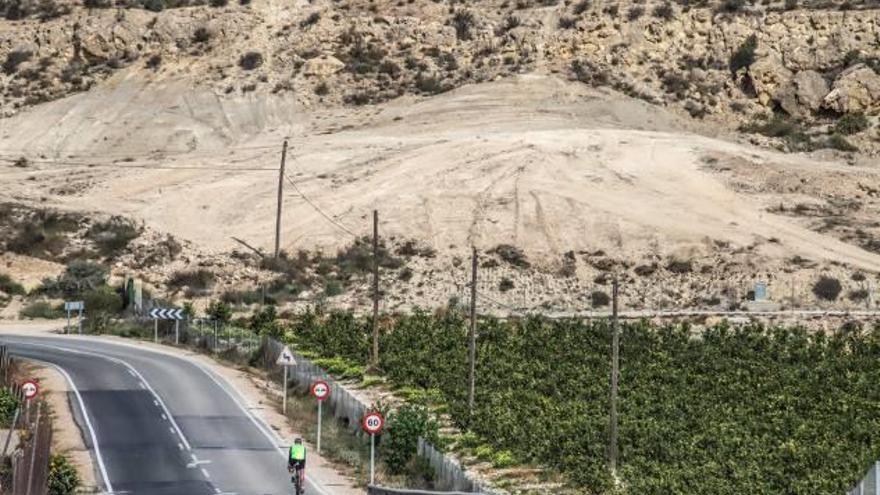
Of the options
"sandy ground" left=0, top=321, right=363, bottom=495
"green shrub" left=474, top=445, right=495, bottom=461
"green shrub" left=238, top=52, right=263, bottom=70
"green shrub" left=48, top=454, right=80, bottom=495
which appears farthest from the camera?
"green shrub" left=238, top=52, right=263, bottom=70

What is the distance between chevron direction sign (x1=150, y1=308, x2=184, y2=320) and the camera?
70000 mm

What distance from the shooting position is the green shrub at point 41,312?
84.5 m

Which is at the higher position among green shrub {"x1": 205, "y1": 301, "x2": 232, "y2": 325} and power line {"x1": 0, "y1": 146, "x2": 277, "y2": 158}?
power line {"x1": 0, "y1": 146, "x2": 277, "y2": 158}

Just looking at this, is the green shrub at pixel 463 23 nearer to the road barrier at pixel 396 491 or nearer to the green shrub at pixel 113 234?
the green shrub at pixel 113 234

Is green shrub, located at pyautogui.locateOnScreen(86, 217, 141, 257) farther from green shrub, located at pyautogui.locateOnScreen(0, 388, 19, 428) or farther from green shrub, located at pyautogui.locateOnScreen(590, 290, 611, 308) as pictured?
green shrub, located at pyautogui.locateOnScreen(0, 388, 19, 428)

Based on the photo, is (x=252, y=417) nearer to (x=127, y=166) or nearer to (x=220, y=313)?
(x=220, y=313)

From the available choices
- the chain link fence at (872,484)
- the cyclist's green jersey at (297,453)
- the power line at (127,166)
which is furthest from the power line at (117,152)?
the chain link fence at (872,484)

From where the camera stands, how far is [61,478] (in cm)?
3688

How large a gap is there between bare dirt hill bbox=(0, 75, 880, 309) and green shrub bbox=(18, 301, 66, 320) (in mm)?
9970

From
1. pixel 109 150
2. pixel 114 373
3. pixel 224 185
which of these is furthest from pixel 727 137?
pixel 114 373

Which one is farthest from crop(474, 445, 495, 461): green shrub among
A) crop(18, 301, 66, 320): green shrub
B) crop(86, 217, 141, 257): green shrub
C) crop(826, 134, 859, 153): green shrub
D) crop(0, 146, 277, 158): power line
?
crop(826, 134, 859, 153): green shrub

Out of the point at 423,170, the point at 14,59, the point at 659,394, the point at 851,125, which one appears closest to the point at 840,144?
the point at 851,125

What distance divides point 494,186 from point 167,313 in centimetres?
3017

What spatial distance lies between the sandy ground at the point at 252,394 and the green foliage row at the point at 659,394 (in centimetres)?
453
